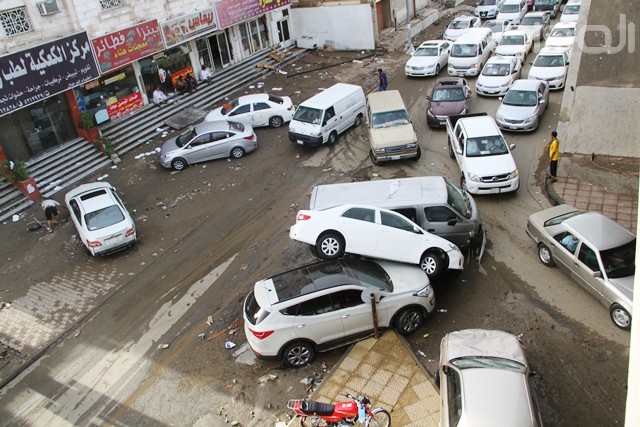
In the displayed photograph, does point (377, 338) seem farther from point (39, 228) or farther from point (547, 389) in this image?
point (39, 228)

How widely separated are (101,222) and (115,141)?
7.69 m

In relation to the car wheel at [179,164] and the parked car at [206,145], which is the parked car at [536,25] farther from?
the car wheel at [179,164]

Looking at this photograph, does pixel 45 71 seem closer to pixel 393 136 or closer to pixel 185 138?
pixel 185 138

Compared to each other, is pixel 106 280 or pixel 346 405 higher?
pixel 346 405

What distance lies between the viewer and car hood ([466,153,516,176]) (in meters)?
15.8

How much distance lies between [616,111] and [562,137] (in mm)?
1780

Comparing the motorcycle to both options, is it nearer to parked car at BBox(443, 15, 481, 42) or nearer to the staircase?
the staircase

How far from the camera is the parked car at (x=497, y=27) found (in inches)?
1139

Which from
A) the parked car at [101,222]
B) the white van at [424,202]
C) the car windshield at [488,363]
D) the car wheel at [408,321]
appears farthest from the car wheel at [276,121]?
the car windshield at [488,363]

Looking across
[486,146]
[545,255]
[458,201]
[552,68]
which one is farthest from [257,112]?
[545,255]

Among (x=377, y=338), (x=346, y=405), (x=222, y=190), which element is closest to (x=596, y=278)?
(x=377, y=338)

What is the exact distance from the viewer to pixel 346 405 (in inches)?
340

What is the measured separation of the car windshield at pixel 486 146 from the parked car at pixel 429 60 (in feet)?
35.0

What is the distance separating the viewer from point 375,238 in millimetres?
12164
